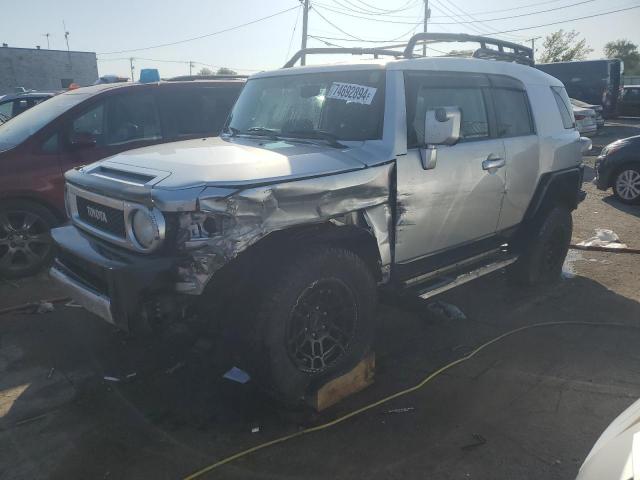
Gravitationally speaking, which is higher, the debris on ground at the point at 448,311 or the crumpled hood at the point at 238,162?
the crumpled hood at the point at 238,162

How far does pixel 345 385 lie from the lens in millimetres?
3260

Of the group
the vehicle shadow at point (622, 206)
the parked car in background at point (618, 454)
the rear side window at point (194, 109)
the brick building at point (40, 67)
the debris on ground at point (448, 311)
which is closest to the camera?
the parked car in background at point (618, 454)

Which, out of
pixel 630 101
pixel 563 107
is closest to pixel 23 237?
pixel 563 107

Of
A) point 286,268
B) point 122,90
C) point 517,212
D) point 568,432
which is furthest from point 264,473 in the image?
point 122,90

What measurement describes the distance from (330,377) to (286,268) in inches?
32.2

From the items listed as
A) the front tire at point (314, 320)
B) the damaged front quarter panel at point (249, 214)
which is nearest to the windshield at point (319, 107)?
the damaged front quarter panel at point (249, 214)

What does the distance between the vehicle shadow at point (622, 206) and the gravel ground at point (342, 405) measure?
467 cm

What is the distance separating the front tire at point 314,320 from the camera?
2844 millimetres

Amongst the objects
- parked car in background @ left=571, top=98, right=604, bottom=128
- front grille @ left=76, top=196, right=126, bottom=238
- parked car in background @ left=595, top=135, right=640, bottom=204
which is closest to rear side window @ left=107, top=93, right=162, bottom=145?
front grille @ left=76, top=196, right=126, bottom=238

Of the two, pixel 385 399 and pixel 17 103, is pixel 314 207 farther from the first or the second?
pixel 17 103

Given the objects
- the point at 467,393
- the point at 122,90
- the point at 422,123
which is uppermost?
the point at 122,90

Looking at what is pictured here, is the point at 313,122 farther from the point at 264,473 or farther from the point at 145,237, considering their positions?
the point at 264,473

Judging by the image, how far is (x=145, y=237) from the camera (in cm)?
276

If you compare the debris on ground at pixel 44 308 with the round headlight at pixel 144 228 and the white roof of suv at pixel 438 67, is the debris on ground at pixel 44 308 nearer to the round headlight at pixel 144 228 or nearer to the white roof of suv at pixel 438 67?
the round headlight at pixel 144 228
